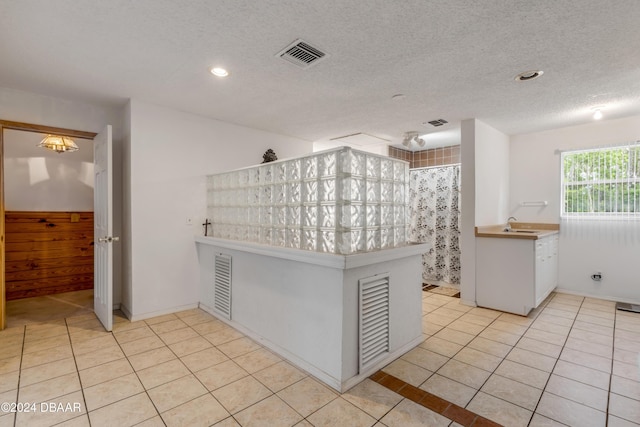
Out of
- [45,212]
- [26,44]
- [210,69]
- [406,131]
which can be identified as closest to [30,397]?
[26,44]

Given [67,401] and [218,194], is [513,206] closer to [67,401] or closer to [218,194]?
[218,194]

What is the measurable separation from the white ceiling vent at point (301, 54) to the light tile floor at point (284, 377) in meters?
2.39

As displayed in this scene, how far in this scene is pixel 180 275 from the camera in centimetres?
360

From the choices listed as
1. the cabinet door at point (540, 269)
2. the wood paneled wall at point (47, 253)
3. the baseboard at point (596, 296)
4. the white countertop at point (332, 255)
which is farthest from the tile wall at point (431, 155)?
the wood paneled wall at point (47, 253)

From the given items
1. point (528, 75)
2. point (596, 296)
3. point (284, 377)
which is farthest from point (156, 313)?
point (596, 296)

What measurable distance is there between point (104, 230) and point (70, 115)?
138cm

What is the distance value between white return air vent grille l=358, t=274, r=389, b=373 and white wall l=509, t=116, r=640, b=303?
3508 millimetres

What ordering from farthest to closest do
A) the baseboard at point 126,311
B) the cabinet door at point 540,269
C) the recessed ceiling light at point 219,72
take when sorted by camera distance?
1. the cabinet door at point 540,269
2. the baseboard at point 126,311
3. the recessed ceiling light at point 219,72

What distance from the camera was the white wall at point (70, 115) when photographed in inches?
119

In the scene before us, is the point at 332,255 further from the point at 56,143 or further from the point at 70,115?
the point at 56,143

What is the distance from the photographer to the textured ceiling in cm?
179

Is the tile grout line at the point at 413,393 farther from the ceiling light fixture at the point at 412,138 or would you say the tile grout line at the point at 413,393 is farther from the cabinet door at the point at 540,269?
the ceiling light fixture at the point at 412,138

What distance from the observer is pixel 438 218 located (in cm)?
486

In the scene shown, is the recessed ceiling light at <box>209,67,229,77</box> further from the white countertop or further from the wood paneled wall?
the wood paneled wall
